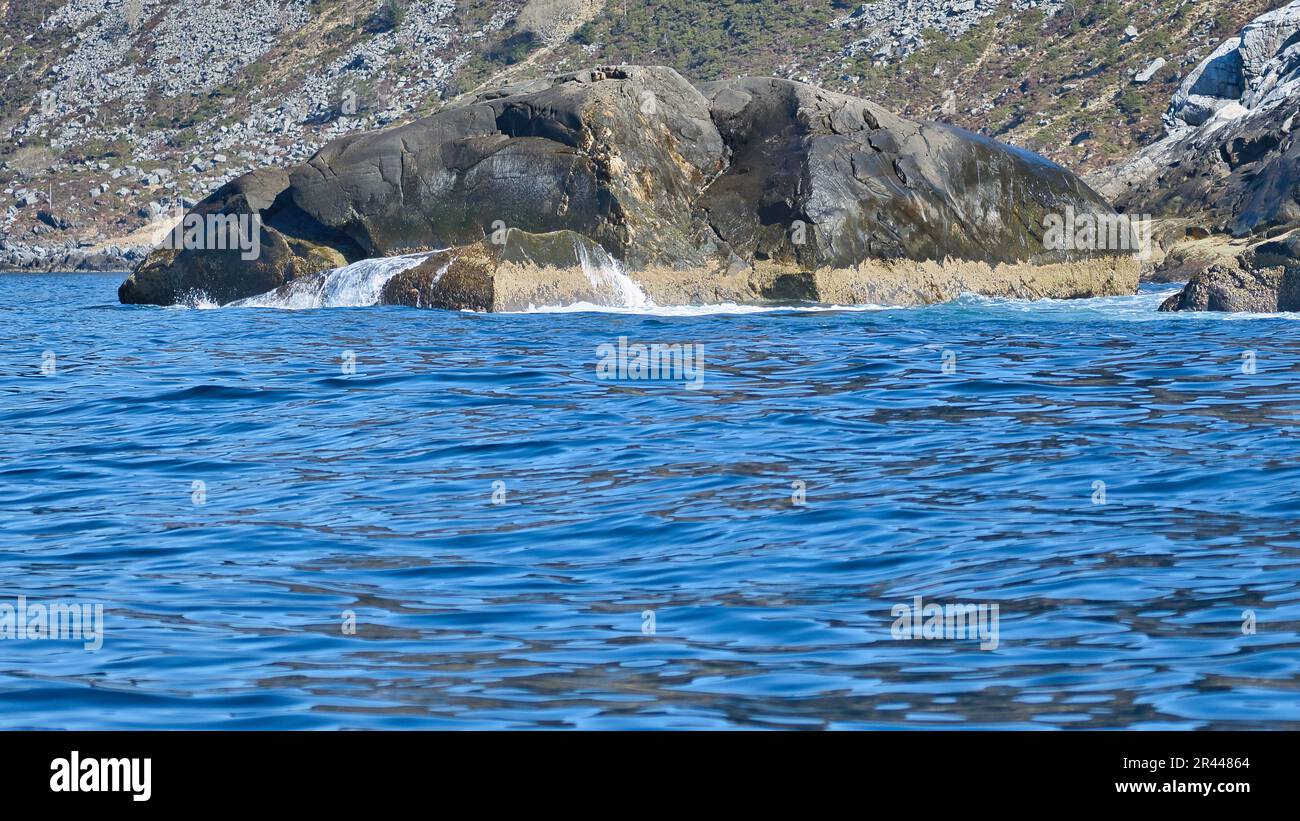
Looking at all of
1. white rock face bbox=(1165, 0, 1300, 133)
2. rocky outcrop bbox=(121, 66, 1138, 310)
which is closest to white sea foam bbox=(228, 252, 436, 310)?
rocky outcrop bbox=(121, 66, 1138, 310)

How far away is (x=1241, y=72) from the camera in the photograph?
4934 cm

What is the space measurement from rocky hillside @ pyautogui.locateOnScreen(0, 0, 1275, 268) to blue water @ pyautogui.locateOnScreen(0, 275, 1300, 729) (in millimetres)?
49893

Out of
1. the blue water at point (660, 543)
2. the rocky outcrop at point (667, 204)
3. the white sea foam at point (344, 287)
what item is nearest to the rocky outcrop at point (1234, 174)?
the rocky outcrop at point (667, 204)

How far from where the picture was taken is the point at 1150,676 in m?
5.05

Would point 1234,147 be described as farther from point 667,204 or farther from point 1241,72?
point 667,204

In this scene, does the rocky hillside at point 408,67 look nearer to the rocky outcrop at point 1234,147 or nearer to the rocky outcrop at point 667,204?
the rocky outcrop at point 1234,147

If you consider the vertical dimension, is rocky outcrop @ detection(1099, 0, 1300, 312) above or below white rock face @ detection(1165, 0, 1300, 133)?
below

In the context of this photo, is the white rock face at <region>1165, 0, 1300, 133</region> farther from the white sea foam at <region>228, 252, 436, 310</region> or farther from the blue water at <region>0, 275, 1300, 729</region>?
the blue water at <region>0, 275, 1300, 729</region>

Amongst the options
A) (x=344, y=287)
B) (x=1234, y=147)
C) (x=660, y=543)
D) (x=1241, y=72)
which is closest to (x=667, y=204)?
(x=344, y=287)

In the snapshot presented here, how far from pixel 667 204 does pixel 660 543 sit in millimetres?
16825

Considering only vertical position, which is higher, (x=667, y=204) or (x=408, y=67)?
(x=408, y=67)

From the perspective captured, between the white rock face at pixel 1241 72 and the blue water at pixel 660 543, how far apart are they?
1367 inches

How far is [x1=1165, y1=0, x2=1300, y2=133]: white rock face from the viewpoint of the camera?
153 feet
